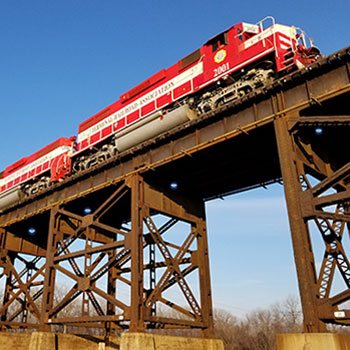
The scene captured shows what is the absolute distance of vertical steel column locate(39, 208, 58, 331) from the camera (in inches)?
701

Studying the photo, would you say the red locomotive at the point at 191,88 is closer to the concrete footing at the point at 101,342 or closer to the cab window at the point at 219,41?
the cab window at the point at 219,41

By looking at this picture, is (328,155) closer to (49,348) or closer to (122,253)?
(122,253)

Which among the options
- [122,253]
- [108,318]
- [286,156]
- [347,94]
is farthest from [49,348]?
[347,94]

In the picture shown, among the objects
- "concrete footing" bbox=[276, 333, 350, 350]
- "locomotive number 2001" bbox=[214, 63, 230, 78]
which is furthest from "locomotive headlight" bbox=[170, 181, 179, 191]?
"concrete footing" bbox=[276, 333, 350, 350]

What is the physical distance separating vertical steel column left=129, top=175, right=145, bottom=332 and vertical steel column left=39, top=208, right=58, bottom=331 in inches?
226

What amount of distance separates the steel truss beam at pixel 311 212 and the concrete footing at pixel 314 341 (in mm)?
669

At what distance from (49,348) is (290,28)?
17.7 meters

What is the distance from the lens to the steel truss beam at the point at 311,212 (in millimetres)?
9820

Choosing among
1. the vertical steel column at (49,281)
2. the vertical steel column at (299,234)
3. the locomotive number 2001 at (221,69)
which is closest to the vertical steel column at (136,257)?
the vertical steel column at (49,281)

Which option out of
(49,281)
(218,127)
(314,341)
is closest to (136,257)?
(49,281)

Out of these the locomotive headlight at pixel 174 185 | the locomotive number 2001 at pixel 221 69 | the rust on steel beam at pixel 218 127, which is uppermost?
the locomotive number 2001 at pixel 221 69

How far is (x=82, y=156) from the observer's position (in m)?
23.8

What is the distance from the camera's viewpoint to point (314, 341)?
29.6ft

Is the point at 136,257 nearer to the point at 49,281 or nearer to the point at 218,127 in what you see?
the point at 49,281
